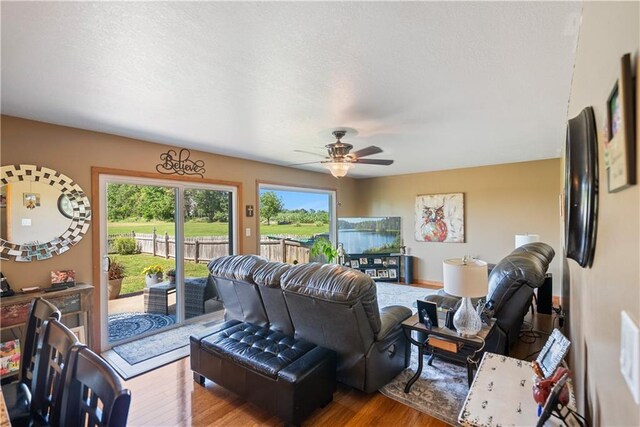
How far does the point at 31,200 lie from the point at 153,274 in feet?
5.31

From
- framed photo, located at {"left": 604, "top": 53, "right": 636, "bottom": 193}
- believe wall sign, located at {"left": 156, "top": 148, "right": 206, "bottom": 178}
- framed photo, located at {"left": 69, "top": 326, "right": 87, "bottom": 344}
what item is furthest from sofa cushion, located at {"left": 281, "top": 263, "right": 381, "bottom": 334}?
believe wall sign, located at {"left": 156, "top": 148, "right": 206, "bottom": 178}

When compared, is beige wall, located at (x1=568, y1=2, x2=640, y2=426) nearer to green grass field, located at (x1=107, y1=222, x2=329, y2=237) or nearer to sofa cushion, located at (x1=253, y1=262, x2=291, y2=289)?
sofa cushion, located at (x1=253, y1=262, x2=291, y2=289)

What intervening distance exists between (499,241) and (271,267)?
5.12 m

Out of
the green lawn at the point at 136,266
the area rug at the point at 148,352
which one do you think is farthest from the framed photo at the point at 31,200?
the area rug at the point at 148,352

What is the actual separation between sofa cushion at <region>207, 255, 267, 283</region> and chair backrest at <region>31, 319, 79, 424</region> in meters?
1.47

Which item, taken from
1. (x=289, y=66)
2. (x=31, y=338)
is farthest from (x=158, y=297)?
(x=289, y=66)

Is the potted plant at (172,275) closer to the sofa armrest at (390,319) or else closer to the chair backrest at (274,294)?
the chair backrest at (274,294)

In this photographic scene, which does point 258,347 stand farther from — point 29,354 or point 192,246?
point 192,246

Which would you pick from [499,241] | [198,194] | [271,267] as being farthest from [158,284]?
[499,241]

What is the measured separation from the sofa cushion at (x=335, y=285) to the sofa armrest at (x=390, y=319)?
102mm

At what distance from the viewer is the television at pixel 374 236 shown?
717cm

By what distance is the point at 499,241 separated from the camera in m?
5.99

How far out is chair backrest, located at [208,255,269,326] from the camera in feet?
9.29

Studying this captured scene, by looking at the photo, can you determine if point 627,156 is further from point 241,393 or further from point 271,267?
point 241,393
